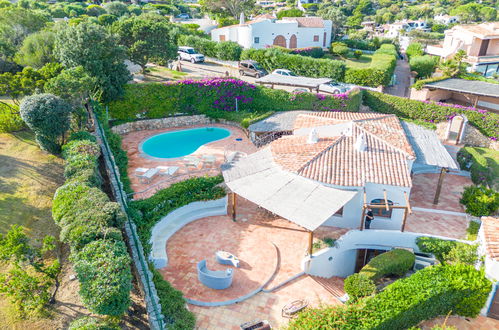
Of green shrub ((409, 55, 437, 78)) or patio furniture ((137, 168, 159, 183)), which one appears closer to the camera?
patio furniture ((137, 168, 159, 183))

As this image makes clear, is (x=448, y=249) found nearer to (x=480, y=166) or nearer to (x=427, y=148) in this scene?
(x=427, y=148)

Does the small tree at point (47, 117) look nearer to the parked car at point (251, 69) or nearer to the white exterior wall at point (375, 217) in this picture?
the white exterior wall at point (375, 217)

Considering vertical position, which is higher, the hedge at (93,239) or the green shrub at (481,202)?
the hedge at (93,239)

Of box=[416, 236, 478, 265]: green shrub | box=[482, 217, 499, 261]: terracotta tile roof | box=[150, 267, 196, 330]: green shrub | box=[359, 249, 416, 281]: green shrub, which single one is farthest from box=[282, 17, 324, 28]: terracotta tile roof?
box=[150, 267, 196, 330]: green shrub

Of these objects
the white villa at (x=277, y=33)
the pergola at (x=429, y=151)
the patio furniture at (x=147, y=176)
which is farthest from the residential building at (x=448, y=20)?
the patio furniture at (x=147, y=176)

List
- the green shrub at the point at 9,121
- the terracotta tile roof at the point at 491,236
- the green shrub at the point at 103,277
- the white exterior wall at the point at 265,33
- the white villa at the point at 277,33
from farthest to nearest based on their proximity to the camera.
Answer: the white villa at the point at 277,33
the white exterior wall at the point at 265,33
the green shrub at the point at 9,121
the terracotta tile roof at the point at 491,236
the green shrub at the point at 103,277

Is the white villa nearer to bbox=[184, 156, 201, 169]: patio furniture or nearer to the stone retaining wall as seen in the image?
the stone retaining wall
